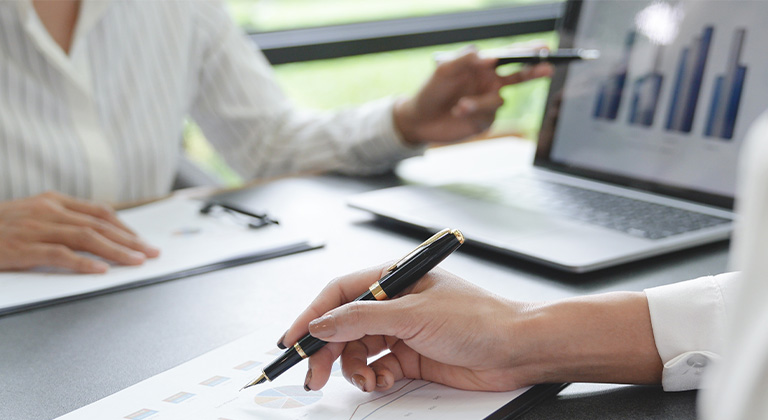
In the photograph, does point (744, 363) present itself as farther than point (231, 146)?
No

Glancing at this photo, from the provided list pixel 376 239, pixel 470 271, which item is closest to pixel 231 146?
pixel 376 239

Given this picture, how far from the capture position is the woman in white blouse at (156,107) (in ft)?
3.68

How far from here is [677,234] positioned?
860mm

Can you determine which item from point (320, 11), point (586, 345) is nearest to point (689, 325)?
point (586, 345)

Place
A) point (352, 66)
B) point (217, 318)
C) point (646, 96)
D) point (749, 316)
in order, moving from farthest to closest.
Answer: point (352, 66) < point (646, 96) < point (217, 318) < point (749, 316)

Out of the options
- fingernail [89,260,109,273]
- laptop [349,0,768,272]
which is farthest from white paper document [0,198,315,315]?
laptop [349,0,768,272]

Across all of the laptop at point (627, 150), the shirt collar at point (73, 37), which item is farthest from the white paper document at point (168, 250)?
the shirt collar at point (73, 37)

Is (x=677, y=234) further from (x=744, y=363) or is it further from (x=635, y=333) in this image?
(x=744, y=363)

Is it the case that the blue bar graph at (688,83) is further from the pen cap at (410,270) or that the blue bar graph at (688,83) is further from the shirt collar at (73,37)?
the shirt collar at (73,37)

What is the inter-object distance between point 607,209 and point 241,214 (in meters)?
0.46

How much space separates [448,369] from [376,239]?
37 cm

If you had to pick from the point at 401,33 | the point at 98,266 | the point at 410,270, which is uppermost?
the point at 401,33

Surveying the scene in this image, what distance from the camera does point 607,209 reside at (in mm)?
953

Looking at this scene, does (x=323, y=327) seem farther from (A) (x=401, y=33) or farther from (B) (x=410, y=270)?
(A) (x=401, y=33)
